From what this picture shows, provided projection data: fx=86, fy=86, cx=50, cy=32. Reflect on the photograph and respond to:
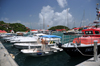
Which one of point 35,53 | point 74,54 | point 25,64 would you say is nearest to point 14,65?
point 25,64

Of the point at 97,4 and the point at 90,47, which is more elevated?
the point at 97,4

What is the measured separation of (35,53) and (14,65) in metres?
4.34

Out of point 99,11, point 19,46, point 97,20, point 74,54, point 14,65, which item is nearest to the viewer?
point 14,65

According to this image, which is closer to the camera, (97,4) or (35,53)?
(35,53)

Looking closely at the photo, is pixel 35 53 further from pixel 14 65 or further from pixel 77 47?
pixel 77 47

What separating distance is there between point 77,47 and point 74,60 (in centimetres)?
177

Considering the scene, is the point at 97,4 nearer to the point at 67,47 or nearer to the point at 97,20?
the point at 97,20

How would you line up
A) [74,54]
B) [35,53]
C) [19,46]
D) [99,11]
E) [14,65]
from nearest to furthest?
[14,65] < [74,54] < [35,53] < [99,11] < [19,46]

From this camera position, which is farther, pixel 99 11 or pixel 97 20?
pixel 99 11

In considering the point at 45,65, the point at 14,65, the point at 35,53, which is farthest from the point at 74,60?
the point at 14,65

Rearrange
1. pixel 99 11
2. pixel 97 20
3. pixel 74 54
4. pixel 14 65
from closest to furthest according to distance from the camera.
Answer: pixel 14 65
pixel 74 54
pixel 97 20
pixel 99 11

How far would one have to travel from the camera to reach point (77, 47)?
9531 millimetres

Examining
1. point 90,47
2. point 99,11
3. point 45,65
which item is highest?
point 99,11

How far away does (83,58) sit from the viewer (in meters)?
10.4
